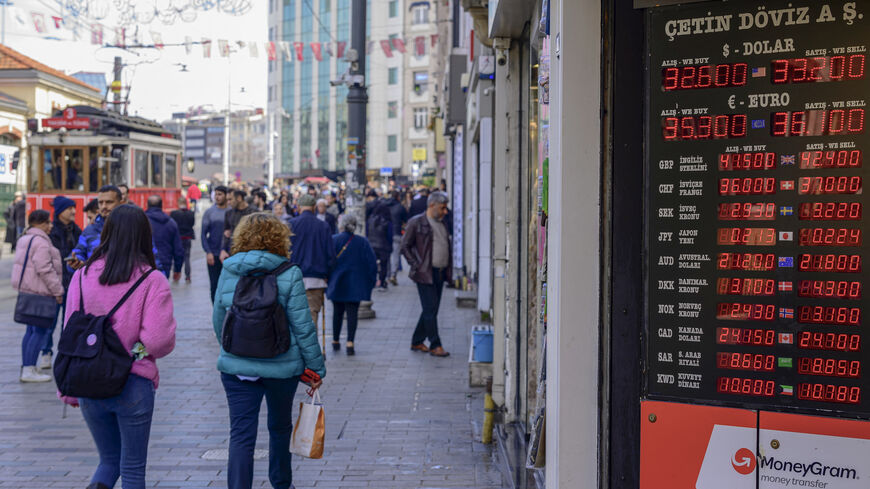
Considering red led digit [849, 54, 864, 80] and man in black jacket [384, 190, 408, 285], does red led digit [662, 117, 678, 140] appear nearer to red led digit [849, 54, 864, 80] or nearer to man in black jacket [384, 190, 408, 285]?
red led digit [849, 54, 864, 80]

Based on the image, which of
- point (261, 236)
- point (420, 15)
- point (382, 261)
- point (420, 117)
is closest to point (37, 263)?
point (261, 236)

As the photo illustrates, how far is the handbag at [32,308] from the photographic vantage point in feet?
30.9

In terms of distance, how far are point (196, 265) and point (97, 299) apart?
21646mm

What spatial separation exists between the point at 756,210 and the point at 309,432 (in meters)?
3.13

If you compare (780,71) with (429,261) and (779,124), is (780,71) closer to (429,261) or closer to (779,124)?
(779,124)

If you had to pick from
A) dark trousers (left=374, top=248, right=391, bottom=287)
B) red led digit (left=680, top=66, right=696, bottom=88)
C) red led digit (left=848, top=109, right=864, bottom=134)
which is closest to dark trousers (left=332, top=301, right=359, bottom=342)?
dark trousers (left=374, top=248, right=391, bottom=287)

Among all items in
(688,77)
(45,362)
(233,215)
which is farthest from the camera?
(233,215)

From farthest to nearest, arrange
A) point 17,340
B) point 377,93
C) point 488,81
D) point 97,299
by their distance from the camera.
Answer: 1. point 377,93
2. point 17,340
3. point 488,81
4. point 97,299

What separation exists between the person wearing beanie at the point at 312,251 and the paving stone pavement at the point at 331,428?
92 cm

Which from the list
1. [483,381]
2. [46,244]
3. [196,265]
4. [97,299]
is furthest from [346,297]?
[196,265]

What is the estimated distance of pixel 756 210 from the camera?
3418mm

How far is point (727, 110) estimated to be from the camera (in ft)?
11.4

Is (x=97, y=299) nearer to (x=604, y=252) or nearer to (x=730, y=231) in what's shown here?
(x=604, y=252)

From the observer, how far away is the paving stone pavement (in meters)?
6.59
